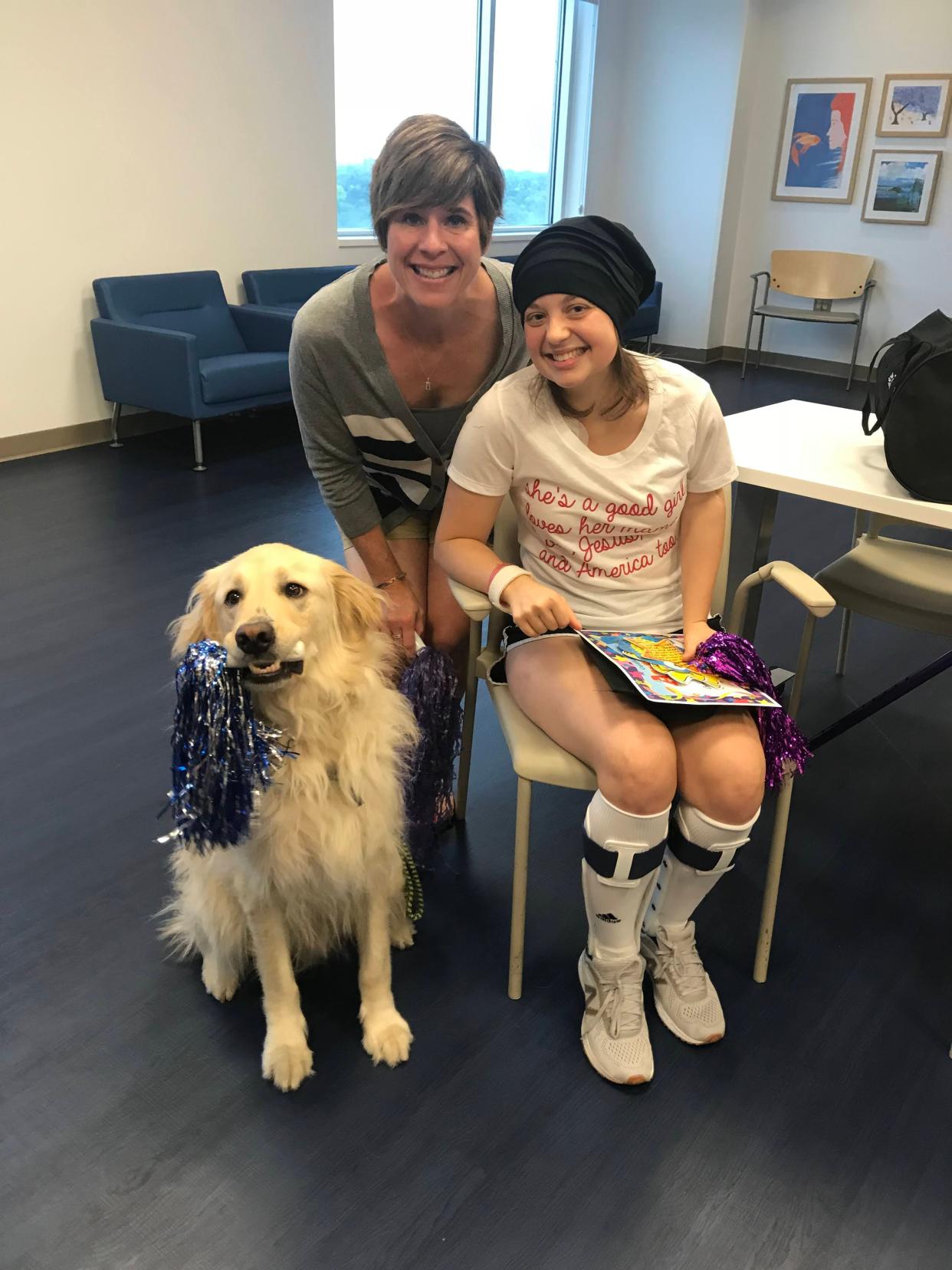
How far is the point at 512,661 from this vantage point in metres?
1.63

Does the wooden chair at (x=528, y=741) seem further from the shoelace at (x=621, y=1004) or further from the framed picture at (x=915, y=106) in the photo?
the framed picture at (x=915, y=106)

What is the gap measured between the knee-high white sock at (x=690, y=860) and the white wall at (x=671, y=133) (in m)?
7.18

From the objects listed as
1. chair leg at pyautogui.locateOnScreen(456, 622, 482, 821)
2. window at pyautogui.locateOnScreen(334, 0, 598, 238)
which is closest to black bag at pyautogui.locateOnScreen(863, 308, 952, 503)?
chair leg at pyautogui.locateOnScreen(456, 622, 482, 821)

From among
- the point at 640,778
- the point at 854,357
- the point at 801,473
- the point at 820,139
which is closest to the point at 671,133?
the point at 820,139

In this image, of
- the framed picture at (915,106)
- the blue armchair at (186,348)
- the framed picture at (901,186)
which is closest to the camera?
the blue armchair at (186,348)

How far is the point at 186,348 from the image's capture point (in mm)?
4383

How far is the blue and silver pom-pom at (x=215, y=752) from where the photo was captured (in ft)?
4.17

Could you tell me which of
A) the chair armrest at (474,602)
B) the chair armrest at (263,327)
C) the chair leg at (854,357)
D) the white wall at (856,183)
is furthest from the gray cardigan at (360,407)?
the white wall at (856,183)

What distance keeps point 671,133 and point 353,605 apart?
25.2ft

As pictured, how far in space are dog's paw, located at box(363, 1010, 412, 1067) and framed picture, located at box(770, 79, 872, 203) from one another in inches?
298

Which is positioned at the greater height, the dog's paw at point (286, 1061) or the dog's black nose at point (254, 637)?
the dog's black nose at point (254, 637)

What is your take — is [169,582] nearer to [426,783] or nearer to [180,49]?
[426,783]

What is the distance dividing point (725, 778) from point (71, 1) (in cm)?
481

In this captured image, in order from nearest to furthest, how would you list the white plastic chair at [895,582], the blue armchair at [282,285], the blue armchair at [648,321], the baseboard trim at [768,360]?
the white plastic chair at [895,582] < the blue armchair at [282,285] < the blue armchair at [648,321] < the baseboard trim at [768,360]
